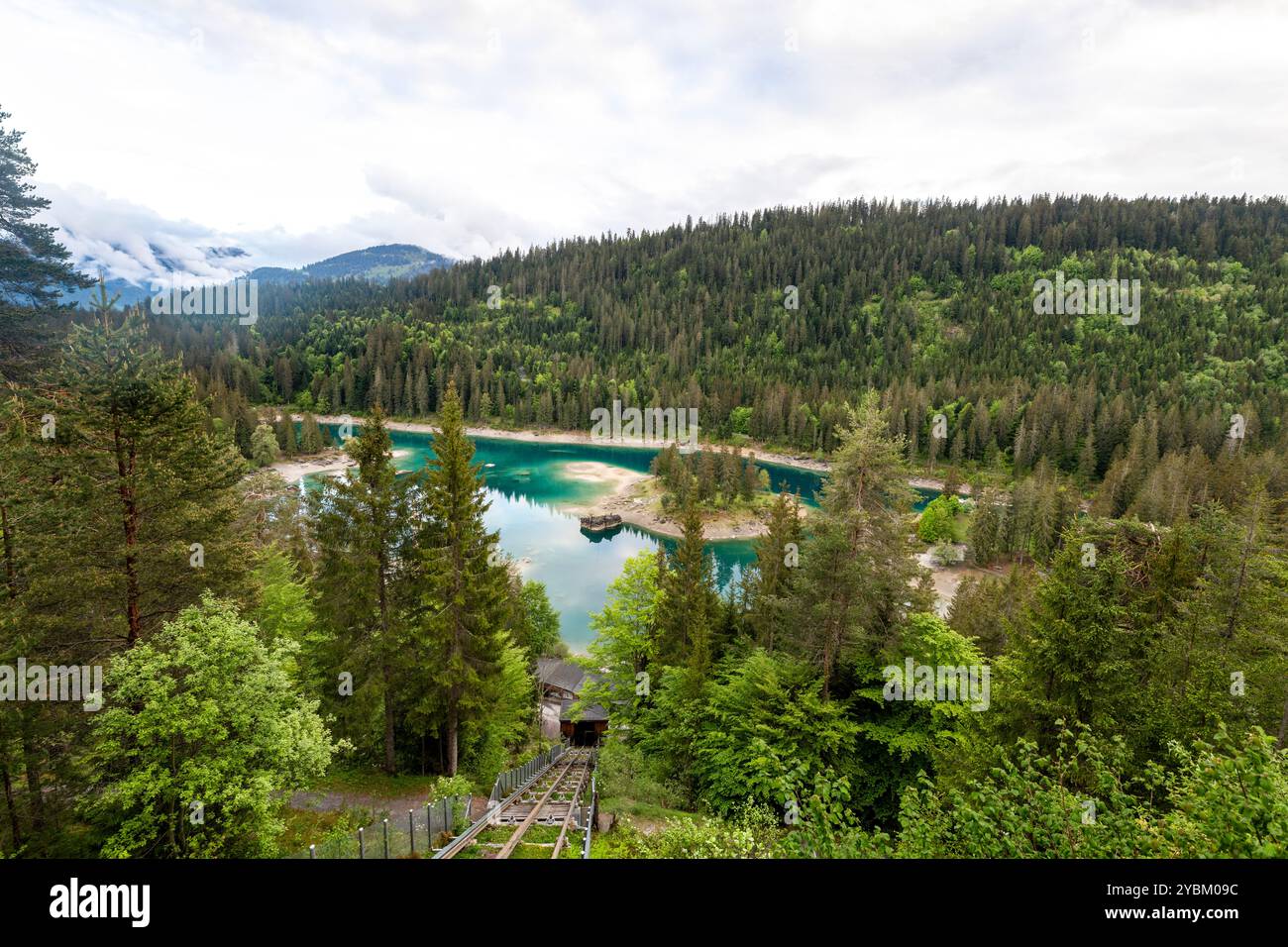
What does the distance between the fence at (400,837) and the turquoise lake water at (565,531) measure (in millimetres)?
16676

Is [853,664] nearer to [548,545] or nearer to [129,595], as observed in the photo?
[129,595]

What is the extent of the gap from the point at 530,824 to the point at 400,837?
3.23 metres

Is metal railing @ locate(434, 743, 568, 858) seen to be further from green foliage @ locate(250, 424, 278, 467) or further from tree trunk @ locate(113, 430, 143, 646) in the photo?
green foliage @ locate(250, 424, 278, 467)

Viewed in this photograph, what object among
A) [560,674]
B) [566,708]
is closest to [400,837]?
[566,708]

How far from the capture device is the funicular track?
12.0 m

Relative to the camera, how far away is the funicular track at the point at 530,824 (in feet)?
39.2

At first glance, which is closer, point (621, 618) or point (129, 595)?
point (129, 595)

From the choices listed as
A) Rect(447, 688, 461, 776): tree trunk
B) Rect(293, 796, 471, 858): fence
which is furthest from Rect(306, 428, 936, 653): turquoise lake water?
Rect(293, 796, 471, 858): fence

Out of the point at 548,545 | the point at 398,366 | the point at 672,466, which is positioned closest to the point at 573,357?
the point at 398,366

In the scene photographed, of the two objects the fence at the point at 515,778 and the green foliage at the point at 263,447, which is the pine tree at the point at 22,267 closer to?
the fence at the point at 515,778

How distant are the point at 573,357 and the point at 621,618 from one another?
15282 cm

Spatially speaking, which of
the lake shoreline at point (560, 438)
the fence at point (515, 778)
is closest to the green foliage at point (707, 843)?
the fence at point (515, 778)

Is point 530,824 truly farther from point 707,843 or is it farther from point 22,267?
point 22,267

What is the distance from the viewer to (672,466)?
85062 mm
